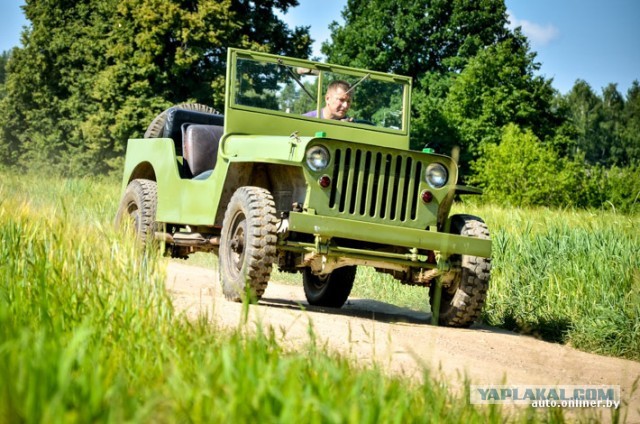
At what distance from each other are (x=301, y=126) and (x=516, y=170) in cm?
2397

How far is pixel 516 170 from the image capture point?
32875 millimetres

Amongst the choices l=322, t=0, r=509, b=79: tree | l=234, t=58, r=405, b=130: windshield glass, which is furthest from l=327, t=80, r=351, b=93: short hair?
l=322, t=0, r=509, b=79: tree

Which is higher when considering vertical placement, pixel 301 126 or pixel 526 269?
pixel 301 126

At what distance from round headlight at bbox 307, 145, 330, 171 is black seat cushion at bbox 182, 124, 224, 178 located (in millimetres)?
2304

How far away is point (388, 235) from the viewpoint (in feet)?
26.4

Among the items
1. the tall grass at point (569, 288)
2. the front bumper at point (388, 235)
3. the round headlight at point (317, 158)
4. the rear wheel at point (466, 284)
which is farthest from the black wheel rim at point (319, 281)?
the round headlight at point (317, 158)

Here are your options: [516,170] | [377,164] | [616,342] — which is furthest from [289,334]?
[516,170]

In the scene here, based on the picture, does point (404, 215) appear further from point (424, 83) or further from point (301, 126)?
point (424, 83)

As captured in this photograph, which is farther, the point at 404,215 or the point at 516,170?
the point at 516,170

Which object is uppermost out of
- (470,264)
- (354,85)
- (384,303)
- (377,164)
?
(354,85)

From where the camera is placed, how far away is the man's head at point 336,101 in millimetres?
9859

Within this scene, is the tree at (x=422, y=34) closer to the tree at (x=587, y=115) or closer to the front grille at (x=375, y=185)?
the front grille at (x=375, y=185)

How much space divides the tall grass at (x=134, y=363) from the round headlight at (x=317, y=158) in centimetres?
186

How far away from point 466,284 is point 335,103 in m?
2.37
